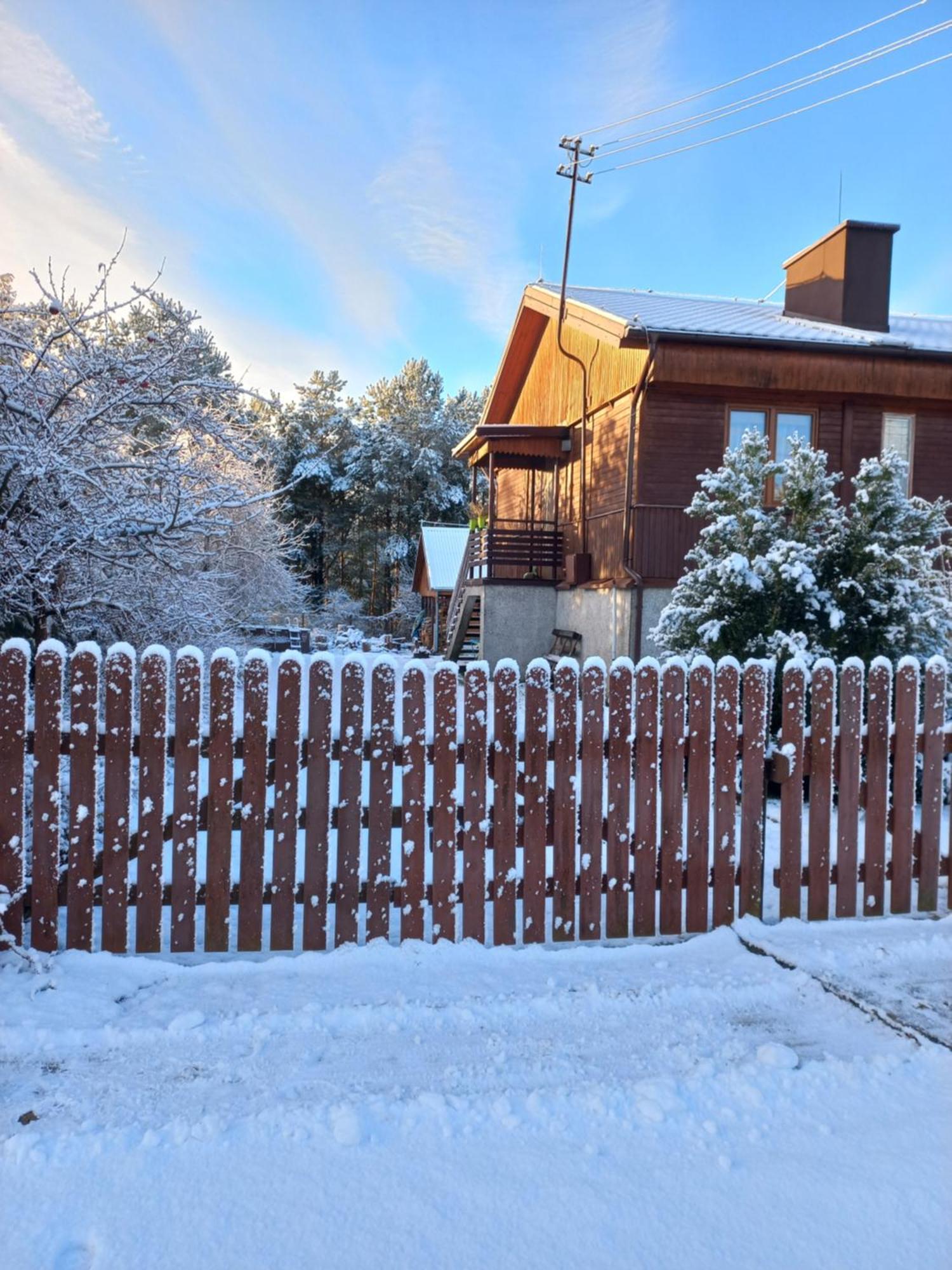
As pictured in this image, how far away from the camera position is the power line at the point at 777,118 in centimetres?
1320

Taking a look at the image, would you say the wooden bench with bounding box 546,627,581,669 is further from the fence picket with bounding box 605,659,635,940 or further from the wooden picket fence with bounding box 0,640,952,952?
the fence picket with bounding box 605,659,635,940

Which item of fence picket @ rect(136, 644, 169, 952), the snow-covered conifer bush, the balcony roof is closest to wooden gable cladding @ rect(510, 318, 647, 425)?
the balcony roof

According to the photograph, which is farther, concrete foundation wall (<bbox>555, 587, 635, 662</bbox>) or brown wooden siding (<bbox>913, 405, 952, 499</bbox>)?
brown wooden siding (<bbox>913, 405, 952, 499</bbox>)

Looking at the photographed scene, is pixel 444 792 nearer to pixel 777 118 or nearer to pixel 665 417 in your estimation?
pixel 665 417

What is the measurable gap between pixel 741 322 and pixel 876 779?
12516 millimetres

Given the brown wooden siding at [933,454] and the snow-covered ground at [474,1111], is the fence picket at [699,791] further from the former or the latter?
the brown wooden siding at [933,454]

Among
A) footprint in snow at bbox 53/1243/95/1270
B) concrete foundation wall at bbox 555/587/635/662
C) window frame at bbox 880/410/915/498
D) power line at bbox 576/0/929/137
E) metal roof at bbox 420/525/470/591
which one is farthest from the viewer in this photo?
metal roof at bbox 420/525/470/591

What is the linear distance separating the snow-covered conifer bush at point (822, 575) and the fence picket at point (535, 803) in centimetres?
352

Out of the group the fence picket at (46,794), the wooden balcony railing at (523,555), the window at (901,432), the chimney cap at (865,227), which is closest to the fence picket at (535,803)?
the fence picket at (46,794)

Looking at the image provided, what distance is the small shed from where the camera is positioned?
97.5 ft

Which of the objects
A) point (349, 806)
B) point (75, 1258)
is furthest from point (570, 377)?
point (75, 1258)

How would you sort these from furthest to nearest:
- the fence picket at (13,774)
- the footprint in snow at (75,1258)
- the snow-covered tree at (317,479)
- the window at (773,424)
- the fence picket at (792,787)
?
the snow-covered tree at (317,479) < the window at (773,424) < the fence picket at (792,787) < the fence picket at (13,774) < the footprint in snow at (75,1258)

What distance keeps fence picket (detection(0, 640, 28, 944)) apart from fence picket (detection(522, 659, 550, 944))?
76.7 inches

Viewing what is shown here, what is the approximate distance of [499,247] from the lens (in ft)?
67.7
